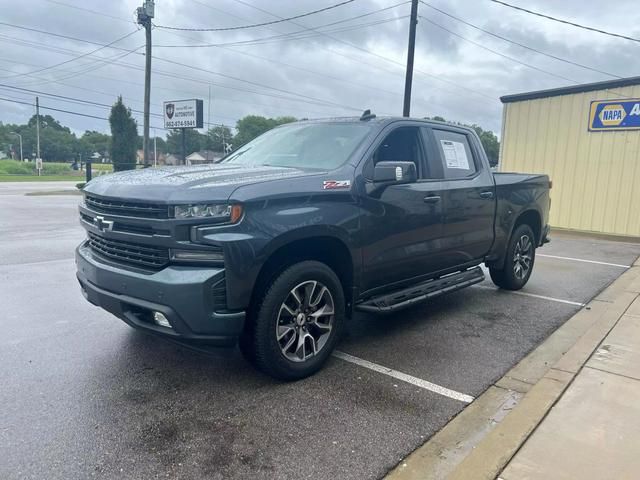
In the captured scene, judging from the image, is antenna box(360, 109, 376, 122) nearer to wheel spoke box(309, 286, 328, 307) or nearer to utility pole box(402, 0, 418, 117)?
wheel spoke box(309, 286, 328, 307)

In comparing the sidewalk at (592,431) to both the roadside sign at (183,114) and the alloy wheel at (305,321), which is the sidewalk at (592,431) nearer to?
the alloy wheel at (305,321)

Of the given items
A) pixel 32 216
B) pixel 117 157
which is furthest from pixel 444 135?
pixel 117 157

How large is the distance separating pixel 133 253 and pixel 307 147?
6.02 ft

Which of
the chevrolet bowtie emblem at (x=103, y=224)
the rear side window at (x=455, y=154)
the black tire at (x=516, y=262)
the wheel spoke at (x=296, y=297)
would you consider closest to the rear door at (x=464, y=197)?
the rear side window at (x=455, y=154)

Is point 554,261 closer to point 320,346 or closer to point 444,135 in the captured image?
point 444,135

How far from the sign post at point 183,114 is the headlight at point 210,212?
76.5 feet

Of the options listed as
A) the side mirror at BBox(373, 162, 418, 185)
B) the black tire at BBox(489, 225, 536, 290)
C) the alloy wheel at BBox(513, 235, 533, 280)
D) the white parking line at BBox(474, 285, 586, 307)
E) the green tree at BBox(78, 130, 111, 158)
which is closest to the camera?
the side mirror at BBox(373, 162, 418, 185)

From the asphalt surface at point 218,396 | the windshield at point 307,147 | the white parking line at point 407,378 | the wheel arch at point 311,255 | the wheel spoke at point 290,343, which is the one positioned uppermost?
the windshield at point 307,147

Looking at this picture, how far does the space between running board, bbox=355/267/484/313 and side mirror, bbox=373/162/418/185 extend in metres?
1.02

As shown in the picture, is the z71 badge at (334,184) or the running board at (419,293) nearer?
the z71 badge at (334,184)

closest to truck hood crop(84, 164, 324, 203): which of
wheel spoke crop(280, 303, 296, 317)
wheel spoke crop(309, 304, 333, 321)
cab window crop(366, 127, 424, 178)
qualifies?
cab window crop(366, 127, 424, 178)

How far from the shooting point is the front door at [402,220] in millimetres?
4047

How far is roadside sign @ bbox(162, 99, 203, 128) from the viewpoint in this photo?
85.4 feet

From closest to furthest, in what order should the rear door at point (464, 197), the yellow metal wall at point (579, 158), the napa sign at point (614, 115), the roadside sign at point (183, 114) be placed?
1. the rear door at point (464, 197)
2. the napa sign at point (614, 115)
3. the yellow metal wall at point (579, 158)
4. the roadside sign at point (183, 114)
